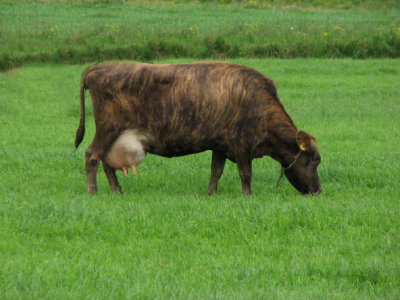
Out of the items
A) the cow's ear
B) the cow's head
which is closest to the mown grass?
the cow's head

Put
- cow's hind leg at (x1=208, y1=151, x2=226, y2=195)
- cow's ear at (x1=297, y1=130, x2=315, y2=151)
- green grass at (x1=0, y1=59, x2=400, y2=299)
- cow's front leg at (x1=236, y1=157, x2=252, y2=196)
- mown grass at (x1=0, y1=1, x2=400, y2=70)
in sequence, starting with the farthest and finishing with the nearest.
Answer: mown grass at (x1=0, y1=1, x2=400, y2=70) < cow's hind leg at (x1=208, y1=151, x2=226, y2=195) < cow's front leg at (x1=236, y1=157, x2=252, y2=196) < cow's ear at (x1=297, y1=130, x2=315, y2=151) < green grass at (x1=0, y1=59, x2=400, y2=299)

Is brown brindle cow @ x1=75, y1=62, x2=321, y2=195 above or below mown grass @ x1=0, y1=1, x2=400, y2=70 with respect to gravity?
above

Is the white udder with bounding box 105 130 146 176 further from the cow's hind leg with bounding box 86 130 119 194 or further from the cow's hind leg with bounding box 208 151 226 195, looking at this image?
the cow's hind leg with bounding box 208 151 226 195

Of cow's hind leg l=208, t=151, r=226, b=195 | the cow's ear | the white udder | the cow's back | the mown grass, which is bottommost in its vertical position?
the mown grass

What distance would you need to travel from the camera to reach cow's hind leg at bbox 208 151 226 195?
10398 millimetres

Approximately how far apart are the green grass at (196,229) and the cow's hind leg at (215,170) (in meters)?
0.13

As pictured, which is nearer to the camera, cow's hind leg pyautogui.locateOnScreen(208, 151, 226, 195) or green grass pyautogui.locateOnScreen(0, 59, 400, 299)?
green grass pyautogui.locateOnScreen(0, 59, 400, 299)

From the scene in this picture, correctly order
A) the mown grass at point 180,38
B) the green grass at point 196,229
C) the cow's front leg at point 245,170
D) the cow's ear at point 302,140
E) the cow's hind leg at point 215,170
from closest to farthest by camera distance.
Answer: the green grass at point 196,229 → the cow's ear at point 302,140 → the cow's front leg at point 245,170 → the cow's hind leg at point 215,170 → the mown grass at point 180,38

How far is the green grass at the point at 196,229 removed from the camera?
21.1ft

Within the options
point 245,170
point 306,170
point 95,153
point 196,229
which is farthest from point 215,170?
point 196,229

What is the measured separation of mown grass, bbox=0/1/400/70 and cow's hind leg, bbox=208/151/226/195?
43.3 feet

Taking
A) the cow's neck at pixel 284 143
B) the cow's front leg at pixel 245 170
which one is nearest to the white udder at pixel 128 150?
the cow's front leg at pixel 245 170

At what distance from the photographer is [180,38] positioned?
2472 cm

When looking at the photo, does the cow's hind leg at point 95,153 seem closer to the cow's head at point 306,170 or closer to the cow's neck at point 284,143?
the cow's neck at point 284,143
